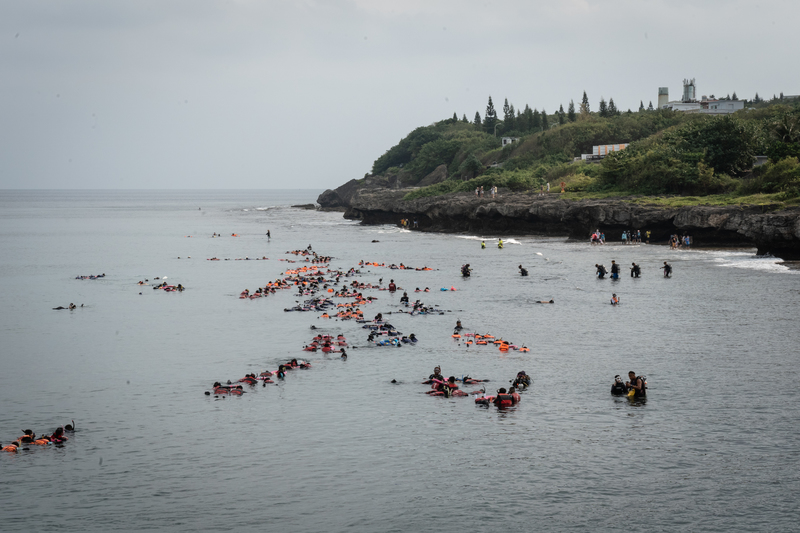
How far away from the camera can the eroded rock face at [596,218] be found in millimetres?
75750

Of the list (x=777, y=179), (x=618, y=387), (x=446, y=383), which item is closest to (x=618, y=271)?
(x=618, y=387)

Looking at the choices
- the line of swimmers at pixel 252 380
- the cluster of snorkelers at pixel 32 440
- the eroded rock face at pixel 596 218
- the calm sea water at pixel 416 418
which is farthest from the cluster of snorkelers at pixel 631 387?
the eroded rock face at pixel 596 218

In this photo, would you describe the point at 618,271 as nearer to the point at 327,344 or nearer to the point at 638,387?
the point at 327,344

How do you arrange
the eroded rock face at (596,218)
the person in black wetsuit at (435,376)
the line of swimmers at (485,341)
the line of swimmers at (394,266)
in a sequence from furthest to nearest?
the line of swimmers at (394,266) → the eroded rock face at (596,218) → the line of swimmers at (485,341) → the person in black wetsuit at (435,376)

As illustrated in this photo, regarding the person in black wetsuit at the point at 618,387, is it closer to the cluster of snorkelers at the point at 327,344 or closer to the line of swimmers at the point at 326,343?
the cluster of snorkelers at the point at 327,344

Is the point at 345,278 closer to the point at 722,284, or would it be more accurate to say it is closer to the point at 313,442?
the point at 722,284

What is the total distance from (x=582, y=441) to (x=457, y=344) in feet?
55.1

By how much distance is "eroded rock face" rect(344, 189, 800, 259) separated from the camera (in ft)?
249

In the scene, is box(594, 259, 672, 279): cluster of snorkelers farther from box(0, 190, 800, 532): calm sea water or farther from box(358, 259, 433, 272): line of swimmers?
box(358, 259, 433, 272): line of swimmers

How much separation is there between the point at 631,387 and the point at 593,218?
76637 mm

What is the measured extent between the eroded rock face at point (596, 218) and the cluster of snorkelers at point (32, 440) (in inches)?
2637

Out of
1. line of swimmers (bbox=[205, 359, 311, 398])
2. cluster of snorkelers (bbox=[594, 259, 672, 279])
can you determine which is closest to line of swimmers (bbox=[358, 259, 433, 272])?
cluster of snorkelers (bbox=[594, 259, 672, 279])

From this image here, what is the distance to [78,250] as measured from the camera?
11538 centimetres

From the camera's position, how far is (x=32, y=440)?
2812 centimetres
